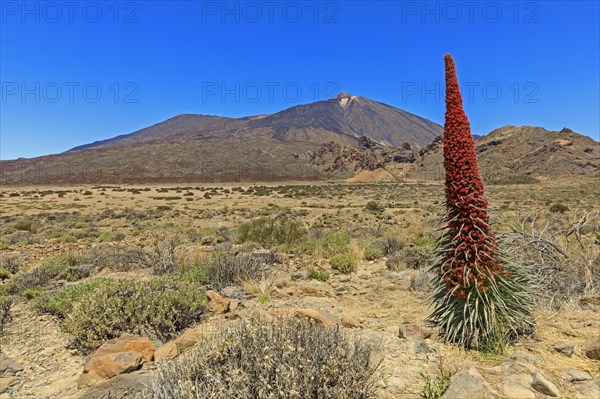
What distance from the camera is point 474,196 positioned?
2.88 meters

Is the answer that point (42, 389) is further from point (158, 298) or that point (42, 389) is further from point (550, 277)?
point (550, 277)

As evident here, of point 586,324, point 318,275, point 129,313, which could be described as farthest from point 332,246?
point 586,324

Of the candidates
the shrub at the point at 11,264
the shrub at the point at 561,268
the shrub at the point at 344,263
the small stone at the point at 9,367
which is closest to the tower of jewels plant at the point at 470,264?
the shrub at the point at 561,268

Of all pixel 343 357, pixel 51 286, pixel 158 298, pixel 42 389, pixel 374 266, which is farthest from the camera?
pixel 374 266

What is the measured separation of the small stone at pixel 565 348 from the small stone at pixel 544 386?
756 mm

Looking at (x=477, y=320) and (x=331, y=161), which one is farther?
(x=331, y=161)

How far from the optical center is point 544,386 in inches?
93.2

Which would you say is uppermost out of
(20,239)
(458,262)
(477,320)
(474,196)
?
(474,196)

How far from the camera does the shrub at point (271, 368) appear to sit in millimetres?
2162

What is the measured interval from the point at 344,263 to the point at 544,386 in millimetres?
5181

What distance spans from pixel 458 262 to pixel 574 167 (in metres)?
84.1

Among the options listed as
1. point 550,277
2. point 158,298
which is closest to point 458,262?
point 550,277

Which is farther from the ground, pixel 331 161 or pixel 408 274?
pixel 331 161

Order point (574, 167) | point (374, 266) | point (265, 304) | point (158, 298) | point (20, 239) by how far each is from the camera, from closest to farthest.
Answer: point (158, 298) < point (265, 304) < point (374, 266) < point (20, 239) < point (574, 167)
